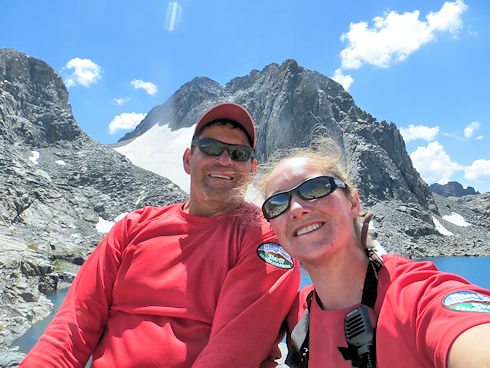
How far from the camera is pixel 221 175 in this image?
3.76 m

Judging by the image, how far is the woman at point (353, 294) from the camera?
1547 mm

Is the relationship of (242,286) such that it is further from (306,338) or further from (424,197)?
(424,197)

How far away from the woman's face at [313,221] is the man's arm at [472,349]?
3.36 ft

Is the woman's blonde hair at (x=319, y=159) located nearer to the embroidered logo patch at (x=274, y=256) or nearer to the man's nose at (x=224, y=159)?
the man's nose at (x=224, y=159)

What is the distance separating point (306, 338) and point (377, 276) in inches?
30.1

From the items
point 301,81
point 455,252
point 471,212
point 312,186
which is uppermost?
point 301,81

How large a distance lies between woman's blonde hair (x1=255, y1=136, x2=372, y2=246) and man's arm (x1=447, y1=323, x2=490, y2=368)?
3.65 ft

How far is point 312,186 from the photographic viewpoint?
2.62 meters

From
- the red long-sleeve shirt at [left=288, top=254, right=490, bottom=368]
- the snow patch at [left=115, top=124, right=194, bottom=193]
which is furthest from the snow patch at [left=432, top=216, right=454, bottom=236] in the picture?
the red long-sleeve shirt at [left=288, top=254, right=490, bottom=368]

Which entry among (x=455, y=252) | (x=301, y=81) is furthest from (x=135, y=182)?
(x=455, y=252)

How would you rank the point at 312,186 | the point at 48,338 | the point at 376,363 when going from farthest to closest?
the point at 48,338 → the point at 312,186 → the point at 376,363

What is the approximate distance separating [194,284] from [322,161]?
1.59 m

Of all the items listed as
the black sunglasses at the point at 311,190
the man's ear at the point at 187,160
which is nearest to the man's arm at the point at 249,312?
the black sunglasses at the point at 311,190

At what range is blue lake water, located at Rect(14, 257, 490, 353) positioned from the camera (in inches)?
559
